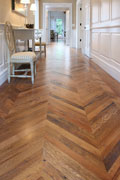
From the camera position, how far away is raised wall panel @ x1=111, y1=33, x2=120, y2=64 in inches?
135

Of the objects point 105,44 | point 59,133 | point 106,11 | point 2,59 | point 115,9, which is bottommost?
point 59,133

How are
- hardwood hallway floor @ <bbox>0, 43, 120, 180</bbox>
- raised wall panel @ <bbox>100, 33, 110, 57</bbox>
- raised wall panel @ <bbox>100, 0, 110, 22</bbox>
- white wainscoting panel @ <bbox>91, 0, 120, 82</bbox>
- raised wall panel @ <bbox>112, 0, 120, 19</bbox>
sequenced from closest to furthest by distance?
hardwood hallway floor @ <bbox>0, 43, 120, 180</bbox>, raised wall panel @ <bbox>112, 0, 120, 19</bbox>, white wainscoting panel @ <bbox>91, 0, 120, 82</bbox>, raised wall panel @ <bbox>100, 0, 110, 22</bbox>, raised wall panel @ <bbox>100, 33, 110, 57</bbox>

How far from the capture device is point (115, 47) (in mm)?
3621

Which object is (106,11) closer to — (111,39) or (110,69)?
(111,39)

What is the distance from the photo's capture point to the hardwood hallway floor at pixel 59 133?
3.90 ft

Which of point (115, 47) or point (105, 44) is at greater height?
point (105, 44)

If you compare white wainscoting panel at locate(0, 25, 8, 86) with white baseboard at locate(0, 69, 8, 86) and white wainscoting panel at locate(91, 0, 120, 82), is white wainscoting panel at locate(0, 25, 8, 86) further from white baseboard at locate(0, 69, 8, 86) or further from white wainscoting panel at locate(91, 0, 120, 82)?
white wainscoting panel at locate(91, 0, 120, 82)

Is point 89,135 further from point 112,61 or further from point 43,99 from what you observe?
point 112,61

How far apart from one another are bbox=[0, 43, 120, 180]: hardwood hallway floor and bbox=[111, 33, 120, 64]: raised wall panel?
778 mm

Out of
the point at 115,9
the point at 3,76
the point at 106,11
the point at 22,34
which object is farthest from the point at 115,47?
the point at 3,76

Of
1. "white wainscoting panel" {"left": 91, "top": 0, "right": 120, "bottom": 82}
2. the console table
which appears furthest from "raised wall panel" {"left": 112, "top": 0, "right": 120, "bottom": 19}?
the console table

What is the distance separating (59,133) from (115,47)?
2479 mm

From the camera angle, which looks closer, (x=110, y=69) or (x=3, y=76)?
(x=3, y=76)

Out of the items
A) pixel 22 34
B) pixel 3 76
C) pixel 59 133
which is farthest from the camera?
pixel 22 34
